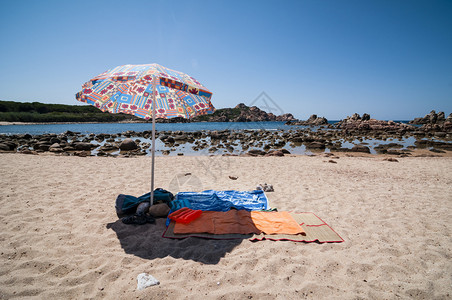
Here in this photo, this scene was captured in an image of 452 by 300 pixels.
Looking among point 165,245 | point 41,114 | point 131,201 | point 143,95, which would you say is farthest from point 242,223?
point 41,114

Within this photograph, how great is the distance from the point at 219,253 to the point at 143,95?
3.72m

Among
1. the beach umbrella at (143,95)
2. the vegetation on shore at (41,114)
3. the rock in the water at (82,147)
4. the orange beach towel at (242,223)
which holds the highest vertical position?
the vegetation on shore at (41,114)

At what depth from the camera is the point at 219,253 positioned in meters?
3.41

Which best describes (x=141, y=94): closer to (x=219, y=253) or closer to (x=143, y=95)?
(x=143, y=95)

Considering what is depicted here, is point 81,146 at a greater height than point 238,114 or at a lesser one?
lesser

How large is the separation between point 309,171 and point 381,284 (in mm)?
6750

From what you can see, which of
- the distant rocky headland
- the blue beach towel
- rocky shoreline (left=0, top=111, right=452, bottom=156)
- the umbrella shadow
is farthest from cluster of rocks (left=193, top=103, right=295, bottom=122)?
the umbrella shadow

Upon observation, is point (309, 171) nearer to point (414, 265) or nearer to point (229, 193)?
point (229, 193)

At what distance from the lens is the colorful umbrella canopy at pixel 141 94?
4188 mm

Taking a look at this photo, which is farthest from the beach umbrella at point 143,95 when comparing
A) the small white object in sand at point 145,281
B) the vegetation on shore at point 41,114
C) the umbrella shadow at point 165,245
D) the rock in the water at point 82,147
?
the vegetation on shore at point 41,114

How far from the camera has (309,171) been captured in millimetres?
9250

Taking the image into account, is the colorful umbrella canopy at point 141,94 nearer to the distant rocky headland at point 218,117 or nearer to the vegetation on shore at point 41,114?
the distant rocky headland at point 218,117

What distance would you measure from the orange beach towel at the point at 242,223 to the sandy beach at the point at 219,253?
31 centimetres

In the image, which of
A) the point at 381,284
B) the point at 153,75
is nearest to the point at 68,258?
the point at 153,75
